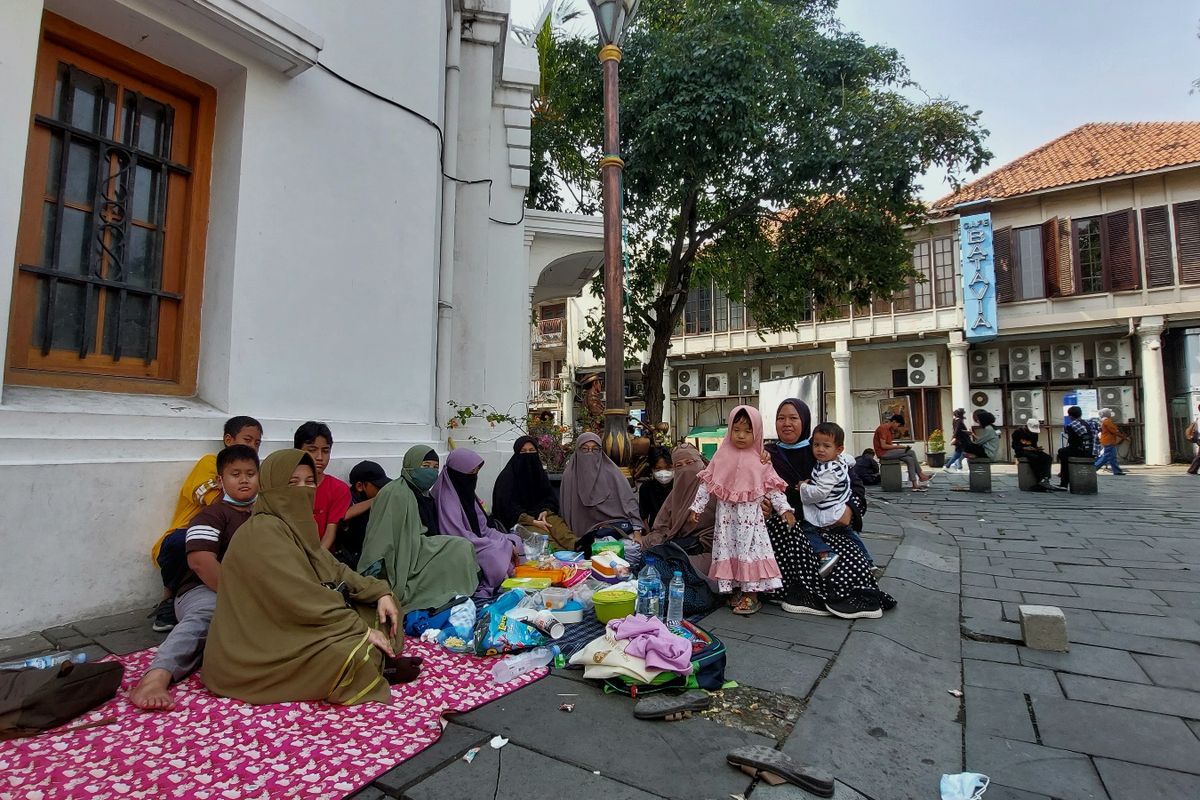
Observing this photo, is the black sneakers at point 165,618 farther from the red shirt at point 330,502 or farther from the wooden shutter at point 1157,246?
the wooden shutter at point 1157,246

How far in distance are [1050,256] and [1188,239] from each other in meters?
2.80

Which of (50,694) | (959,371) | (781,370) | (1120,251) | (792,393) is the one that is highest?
(1120,251)

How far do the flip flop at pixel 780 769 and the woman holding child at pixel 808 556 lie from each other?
1.95m

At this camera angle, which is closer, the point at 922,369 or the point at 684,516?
the point at 684,516

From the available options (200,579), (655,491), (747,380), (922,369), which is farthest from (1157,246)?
(200,579)

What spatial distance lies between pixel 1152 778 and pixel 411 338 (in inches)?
193

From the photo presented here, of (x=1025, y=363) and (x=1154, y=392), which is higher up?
(x=1025, y=363)

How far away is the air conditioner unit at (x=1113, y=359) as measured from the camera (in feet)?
54.6

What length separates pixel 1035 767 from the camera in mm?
2248

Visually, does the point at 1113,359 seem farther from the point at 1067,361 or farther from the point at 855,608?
the point at 855,608

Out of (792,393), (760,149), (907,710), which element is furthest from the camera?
(792,393)

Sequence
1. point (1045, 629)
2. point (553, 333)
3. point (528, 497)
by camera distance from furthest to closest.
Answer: point (553, 333) < point (528, 497) < point (1045, 629)

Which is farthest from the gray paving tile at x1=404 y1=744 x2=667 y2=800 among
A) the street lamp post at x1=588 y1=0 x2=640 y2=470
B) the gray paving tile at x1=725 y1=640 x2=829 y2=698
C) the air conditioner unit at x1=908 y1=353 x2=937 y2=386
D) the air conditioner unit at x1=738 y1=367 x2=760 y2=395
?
the air conditioner unit at x1=738 y1=367 x2=760 y2=395

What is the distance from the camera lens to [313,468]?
11.0ft
